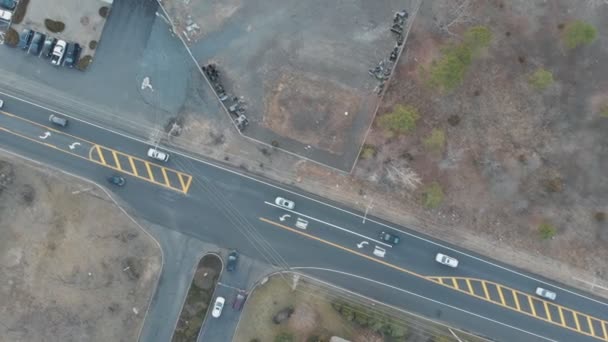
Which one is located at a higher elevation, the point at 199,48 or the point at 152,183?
the point at 199,48

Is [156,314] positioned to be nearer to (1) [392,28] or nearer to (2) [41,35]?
(2) [41,35]

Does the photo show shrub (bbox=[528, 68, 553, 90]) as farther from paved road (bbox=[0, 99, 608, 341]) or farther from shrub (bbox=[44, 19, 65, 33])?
shrub (bbox=[44, 19, 65, 33])

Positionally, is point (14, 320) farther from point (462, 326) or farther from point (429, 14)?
point (429, 14)

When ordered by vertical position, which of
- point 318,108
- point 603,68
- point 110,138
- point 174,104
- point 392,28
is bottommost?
point 110,138

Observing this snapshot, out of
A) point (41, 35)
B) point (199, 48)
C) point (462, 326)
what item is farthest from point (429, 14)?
point (41, 35)

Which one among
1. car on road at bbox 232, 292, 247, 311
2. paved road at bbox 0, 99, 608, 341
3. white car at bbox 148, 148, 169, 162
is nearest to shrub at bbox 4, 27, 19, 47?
paved road at bbox 0, 99, 608, 341

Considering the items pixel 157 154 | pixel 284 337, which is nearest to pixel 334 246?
pixel 284 337
